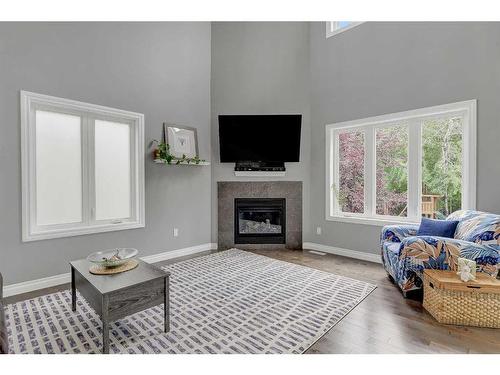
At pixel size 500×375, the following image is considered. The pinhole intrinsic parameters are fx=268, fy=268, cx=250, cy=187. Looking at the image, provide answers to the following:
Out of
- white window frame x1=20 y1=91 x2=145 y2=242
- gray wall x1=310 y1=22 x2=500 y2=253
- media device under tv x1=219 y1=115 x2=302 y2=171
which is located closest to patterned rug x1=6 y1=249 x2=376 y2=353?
white window frame x1=20 y1=91 x2=145 y2=242

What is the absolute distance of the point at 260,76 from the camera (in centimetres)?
471

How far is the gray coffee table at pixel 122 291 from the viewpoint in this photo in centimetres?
174

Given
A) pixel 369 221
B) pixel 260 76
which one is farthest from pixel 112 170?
pixel 369 221

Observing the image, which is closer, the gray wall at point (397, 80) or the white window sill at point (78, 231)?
the white window sill at point (78, 231)

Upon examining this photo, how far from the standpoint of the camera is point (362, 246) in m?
4.11

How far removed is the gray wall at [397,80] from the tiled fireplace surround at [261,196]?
29cm

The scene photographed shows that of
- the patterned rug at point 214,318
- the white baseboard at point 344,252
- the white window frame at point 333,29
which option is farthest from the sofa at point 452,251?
the white window frame at point 333,29

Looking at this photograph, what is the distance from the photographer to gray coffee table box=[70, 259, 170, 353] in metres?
1.74

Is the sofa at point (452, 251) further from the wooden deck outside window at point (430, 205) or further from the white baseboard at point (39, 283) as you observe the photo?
the white baseboard at point (39, 283)

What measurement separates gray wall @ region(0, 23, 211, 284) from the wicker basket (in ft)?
11.1

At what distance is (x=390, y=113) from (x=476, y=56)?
1.06 meters

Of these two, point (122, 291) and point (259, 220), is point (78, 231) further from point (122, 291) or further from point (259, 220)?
point (259, 220)

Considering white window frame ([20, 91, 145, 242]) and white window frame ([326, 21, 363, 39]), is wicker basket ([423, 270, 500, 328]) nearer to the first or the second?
white window frame ([20, 91, 145, 242])
